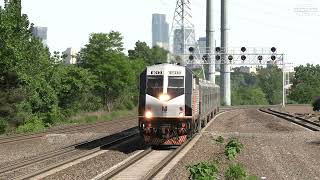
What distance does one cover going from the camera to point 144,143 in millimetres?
25453

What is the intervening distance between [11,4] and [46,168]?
68.8 feet

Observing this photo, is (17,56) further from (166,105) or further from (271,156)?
(271,156)

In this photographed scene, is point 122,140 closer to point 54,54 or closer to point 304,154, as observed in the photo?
point 304,154

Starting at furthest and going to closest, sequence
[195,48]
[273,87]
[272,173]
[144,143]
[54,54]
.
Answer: [273,87] < [195,48] < [54,54] < [144,143] < [272,173]

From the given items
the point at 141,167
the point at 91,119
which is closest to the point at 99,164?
the point at 141,167

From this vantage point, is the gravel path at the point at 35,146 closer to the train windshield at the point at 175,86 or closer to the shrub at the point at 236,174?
the train windshield at the point at 175,86

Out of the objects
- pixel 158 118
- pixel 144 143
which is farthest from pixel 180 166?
pixel 144 143

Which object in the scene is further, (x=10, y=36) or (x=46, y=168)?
(x=10, y=36)

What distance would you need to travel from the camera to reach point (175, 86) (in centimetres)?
2434

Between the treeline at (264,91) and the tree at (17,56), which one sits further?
the treeline at (264,91)

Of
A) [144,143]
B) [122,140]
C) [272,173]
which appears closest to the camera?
[272,173]

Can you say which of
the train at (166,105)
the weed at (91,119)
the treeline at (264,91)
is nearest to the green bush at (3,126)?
the weed at (91,119)

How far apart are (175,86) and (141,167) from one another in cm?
679

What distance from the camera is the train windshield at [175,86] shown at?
24.1m
